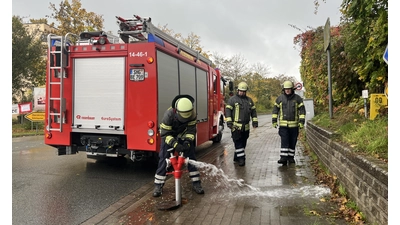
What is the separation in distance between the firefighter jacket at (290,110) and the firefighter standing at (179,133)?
8.78 ft

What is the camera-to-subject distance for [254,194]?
518 centimetres

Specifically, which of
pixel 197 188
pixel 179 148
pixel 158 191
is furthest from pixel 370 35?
pixel 158 191

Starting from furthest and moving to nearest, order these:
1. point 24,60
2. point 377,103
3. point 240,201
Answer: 1. point 24,60
2. point 377,103
3. point 240,201

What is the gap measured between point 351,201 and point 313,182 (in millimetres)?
1494

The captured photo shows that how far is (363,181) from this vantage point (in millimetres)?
3764

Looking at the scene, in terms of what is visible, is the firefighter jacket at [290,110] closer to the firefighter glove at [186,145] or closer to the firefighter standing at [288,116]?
the firefighter standing at [288,116]

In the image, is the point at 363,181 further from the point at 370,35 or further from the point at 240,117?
the point at 240,117

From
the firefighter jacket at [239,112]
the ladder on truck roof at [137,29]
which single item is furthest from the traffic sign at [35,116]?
the firefighter jacket at [239,112]

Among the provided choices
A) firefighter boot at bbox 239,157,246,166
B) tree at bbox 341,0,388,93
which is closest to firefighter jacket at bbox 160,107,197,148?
firefighter boot at bbox 239,157,246,166

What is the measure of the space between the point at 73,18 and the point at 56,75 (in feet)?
65.9

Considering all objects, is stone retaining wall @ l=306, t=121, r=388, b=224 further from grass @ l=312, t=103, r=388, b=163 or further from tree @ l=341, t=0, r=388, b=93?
tree @ l=341, t=0, r=388, b=93

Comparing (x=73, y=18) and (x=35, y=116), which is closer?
(x=35, y=116)

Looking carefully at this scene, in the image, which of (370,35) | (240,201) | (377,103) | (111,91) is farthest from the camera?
(111,91)

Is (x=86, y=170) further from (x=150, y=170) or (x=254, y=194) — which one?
(x=254, y=194)
